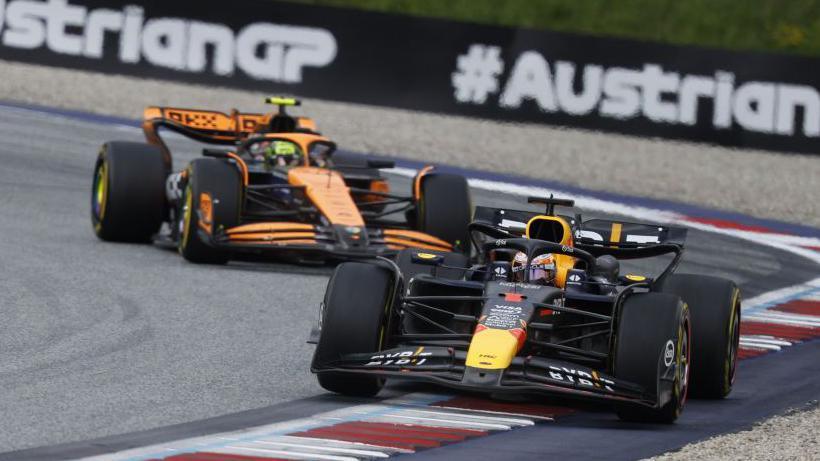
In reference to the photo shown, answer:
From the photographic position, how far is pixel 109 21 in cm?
2559

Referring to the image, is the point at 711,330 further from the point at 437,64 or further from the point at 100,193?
the point at 437,64

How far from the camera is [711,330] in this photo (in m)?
10.1

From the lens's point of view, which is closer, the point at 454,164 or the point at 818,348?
the point at 818,348

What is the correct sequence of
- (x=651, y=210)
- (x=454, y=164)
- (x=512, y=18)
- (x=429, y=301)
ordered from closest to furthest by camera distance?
1. (x=429, y=301)
2. (x=651, y=210)
3. (x=454, y=164)
4. (x=512, y=18)

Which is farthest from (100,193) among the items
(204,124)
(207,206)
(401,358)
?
(401,358)

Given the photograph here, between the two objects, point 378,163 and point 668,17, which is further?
point 668,17

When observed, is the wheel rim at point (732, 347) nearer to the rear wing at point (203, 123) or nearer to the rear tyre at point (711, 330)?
the rear tyre at point (711, 330)

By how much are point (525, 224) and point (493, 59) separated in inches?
548

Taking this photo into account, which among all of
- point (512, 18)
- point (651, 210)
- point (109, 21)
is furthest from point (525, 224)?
point (512, 18)

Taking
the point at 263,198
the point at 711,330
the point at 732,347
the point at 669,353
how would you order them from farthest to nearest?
the point at 263,198 → the point at 732,347 → the point at 711,330 → the point at 669,353

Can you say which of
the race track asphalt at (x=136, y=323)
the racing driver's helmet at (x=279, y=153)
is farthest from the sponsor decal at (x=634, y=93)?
the racing driver's helmet at (x=279, y=153)

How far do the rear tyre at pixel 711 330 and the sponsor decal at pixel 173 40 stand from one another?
51.0 feet

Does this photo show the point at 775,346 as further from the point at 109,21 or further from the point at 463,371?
the point at 109,21

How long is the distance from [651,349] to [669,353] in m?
0.13
